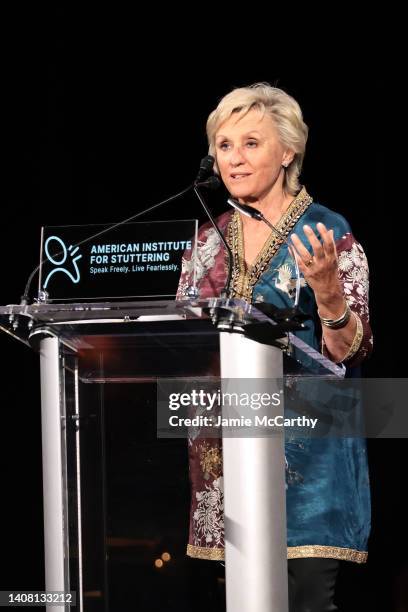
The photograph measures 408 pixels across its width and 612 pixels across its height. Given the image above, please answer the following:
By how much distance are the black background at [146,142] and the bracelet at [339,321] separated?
98 centimetres

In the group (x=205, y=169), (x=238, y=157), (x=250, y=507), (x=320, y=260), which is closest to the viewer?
(x=250, y=507)

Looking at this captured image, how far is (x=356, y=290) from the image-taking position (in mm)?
2244

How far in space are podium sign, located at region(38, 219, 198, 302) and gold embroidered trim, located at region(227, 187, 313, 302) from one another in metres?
0.37

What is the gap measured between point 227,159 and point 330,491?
2.57 feet

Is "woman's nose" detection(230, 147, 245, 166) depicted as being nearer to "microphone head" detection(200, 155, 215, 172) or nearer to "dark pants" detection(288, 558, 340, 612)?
"microphone head" detection(200, 155, 215, 172)

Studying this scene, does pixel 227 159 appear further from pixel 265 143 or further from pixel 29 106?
pixel 29 106

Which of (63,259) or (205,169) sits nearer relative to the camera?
(63,259)

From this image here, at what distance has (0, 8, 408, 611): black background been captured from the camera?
9.96 feet

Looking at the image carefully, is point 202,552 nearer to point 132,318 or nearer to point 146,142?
point 132,318

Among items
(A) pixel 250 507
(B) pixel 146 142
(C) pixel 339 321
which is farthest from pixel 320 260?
(B) pixel 146 142

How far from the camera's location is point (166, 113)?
11.0 ft

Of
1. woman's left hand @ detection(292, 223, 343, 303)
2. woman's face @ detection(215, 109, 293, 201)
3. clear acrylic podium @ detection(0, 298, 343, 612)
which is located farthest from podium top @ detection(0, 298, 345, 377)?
woman's face @ detection(215, 109, 293, 201)

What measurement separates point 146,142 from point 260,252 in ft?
3.75

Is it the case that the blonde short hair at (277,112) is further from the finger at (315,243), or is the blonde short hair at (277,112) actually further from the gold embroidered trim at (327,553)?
the gold embroidered trim at (327,553)
